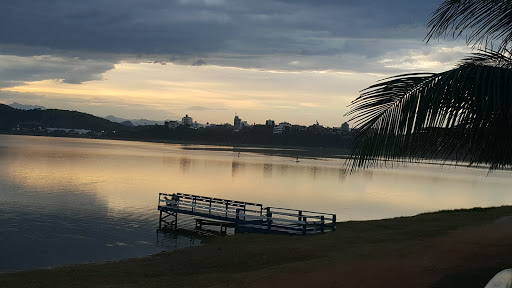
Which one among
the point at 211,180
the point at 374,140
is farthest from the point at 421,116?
the point at 211,180

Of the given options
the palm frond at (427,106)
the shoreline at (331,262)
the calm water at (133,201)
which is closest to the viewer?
the palm frond at (427,106)

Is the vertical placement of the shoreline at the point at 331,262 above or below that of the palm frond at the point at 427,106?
below

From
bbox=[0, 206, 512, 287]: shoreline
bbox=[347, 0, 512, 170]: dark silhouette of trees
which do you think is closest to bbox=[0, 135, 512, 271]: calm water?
bbox=[0, 206, 512, 287]: shoreline

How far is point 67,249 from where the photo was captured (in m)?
30.5

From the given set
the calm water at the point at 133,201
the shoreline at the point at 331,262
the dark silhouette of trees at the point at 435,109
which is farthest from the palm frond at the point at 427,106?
the calm water at the point at 133,201

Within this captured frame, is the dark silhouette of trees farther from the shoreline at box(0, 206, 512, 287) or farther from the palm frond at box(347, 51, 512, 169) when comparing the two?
the shoreline at box(0, 206, 512, 287)

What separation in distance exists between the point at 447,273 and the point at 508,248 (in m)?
4.49

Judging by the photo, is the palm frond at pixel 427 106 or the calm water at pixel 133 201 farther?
the calm water at pixel 133 201

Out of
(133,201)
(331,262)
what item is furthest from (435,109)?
(133,201)

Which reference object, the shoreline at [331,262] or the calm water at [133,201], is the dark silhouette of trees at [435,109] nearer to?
the shoreline at [331,262]

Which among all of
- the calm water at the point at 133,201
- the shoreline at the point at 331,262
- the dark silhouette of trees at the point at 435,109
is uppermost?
the dark silhouette of trees at the point at 435,109

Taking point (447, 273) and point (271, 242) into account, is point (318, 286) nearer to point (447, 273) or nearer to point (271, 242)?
point (447, 273)

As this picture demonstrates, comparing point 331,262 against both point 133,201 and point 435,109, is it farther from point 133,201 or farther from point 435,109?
point 133,201

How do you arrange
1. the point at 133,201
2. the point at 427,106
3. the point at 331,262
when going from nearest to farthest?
the point at 427,106 → the point at 331,262 → the point at 133,201
